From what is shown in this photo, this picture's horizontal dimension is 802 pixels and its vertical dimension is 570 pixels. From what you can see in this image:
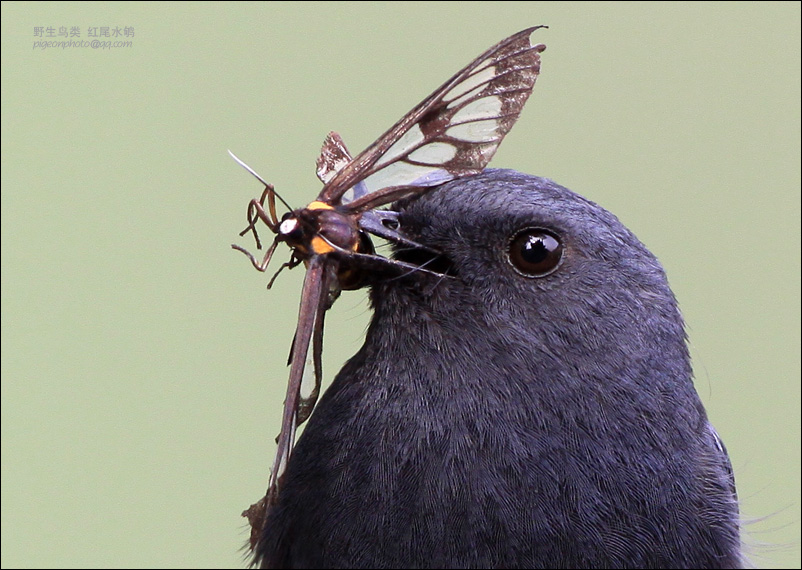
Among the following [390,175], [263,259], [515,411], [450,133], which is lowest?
[515,411]

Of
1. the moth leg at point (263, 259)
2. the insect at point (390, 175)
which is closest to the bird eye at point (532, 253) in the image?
the insect at point (390, 175)

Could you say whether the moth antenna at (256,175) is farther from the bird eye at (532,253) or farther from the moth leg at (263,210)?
the bird eye at (532,253)

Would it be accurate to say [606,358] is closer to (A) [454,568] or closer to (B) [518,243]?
(B) [518,243]

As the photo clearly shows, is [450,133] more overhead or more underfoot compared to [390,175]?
more overhead

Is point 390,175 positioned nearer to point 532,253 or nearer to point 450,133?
point 450,133

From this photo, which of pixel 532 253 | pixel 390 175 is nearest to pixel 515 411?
pixel 532 253

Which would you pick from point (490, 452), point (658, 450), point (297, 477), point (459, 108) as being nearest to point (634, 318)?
point (658, 450)
